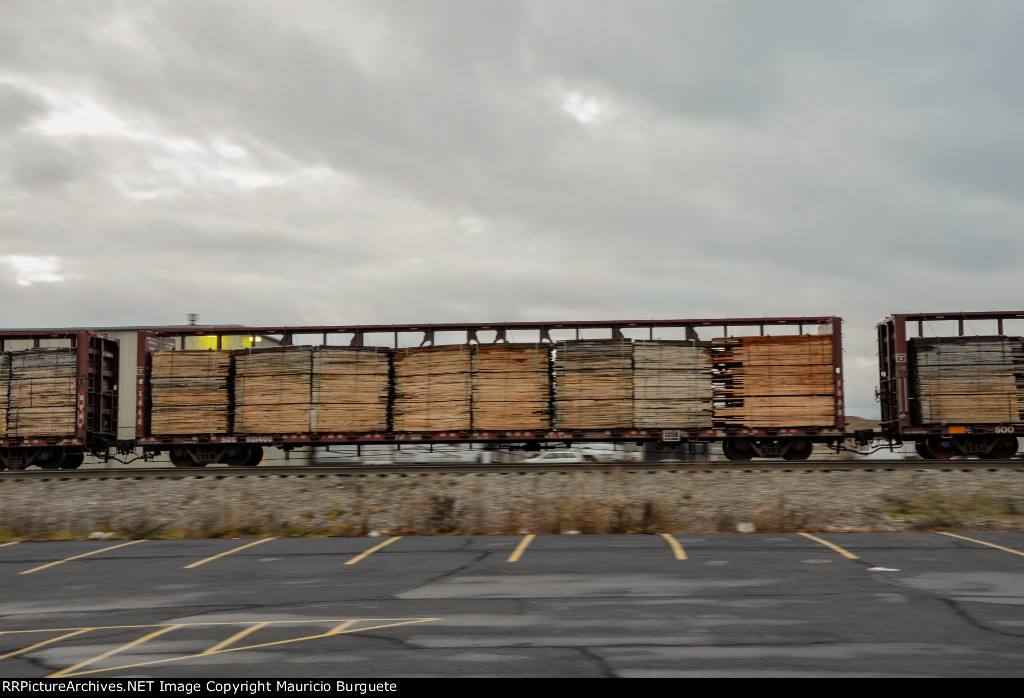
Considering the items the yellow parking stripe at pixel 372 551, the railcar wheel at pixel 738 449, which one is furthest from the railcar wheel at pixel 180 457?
the railcar wheel at pixel 738 449

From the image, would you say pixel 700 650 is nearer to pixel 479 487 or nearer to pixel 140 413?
pixel 479 487

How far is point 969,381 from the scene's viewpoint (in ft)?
68.3

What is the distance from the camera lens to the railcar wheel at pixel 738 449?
69.2 ft

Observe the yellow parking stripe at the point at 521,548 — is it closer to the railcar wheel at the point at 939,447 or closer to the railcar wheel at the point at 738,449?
the railcar wheel at the point at 738,449

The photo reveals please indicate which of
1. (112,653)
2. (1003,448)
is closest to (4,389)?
(112,653)

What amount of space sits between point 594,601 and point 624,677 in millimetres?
2766

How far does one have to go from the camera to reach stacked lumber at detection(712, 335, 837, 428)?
2061cm

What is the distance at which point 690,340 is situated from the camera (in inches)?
822

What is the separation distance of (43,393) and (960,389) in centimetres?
2461

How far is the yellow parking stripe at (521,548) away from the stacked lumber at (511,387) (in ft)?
22.1

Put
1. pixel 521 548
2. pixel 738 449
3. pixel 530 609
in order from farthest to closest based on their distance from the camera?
pixel 738 449 < pixel 521 548 < pixel 530 609

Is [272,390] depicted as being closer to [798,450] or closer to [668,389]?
[668,389]

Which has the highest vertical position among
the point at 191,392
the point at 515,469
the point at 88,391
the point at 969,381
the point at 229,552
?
the point at 88,391

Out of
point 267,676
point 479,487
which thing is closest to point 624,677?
point 267,676
